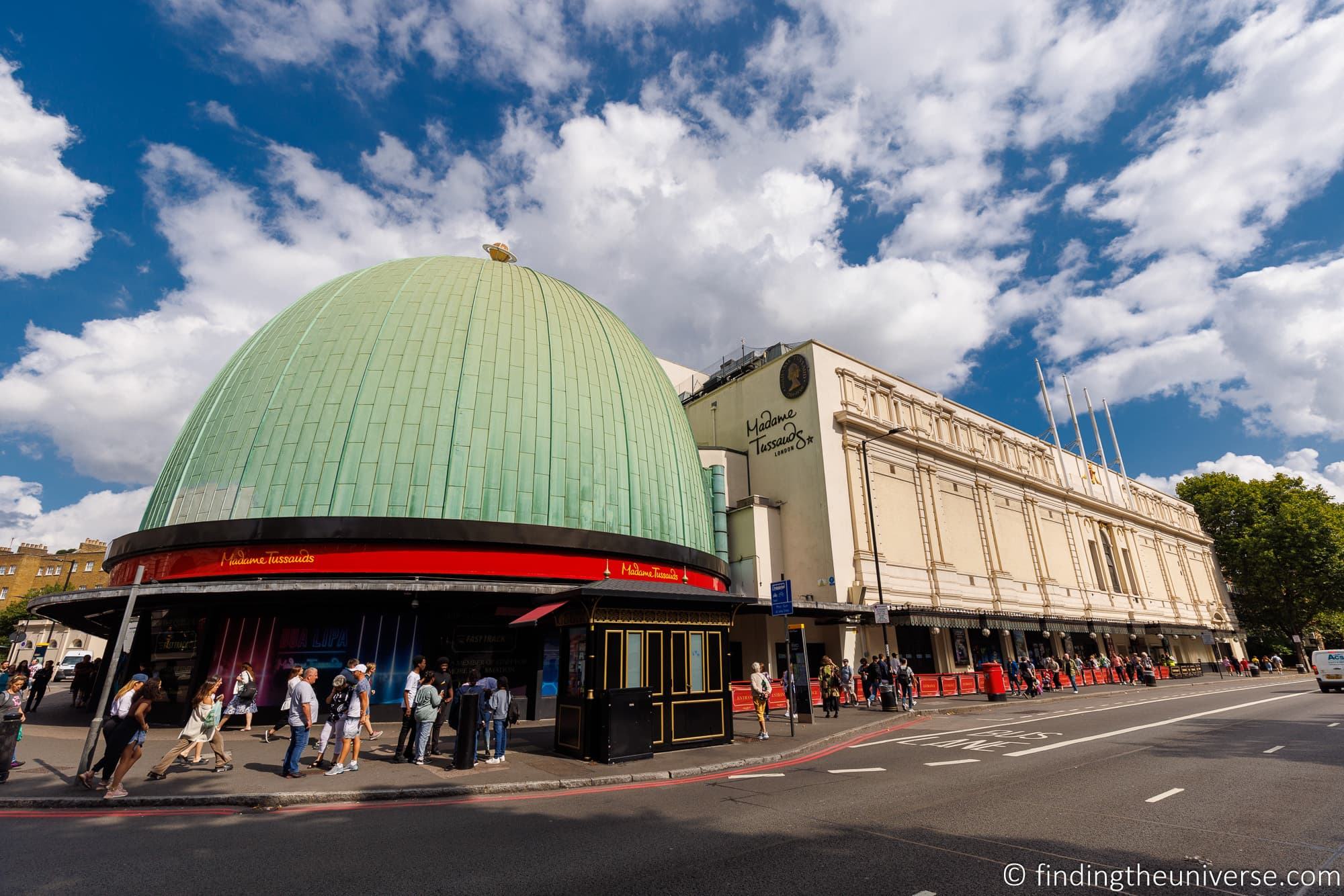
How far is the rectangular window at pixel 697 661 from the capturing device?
50.2 feet

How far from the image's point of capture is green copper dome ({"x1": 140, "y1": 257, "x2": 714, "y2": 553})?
20844 mm

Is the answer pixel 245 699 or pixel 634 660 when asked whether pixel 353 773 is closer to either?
pixel 634 660

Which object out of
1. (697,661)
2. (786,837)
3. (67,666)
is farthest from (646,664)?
(67,666)

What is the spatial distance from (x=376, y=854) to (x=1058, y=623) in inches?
1730

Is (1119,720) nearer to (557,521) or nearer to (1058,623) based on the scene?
(557,521)

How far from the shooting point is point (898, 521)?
35125 millimetres

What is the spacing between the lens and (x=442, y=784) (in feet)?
34.4

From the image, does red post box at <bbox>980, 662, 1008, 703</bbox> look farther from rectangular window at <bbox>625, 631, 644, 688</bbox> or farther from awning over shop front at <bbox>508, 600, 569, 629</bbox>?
awning over shop front at <bbox>508, 600, 569, 629</bbox>

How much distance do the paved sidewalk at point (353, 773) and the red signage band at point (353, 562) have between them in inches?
186

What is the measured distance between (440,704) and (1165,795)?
1328 centimetres

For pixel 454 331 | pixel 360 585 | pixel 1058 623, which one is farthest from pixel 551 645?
pixel 1058 623

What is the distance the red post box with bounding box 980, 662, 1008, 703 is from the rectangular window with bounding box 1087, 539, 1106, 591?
89.9ft

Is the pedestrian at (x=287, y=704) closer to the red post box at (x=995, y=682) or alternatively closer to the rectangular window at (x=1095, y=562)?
the red post box at (x=995, y=682)

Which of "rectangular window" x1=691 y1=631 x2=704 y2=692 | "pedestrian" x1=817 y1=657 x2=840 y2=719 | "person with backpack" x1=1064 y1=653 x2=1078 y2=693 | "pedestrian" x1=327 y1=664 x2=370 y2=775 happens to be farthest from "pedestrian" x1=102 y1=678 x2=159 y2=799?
"person with backpack" x1=1064 y1=653 x2=1078 y2=693
